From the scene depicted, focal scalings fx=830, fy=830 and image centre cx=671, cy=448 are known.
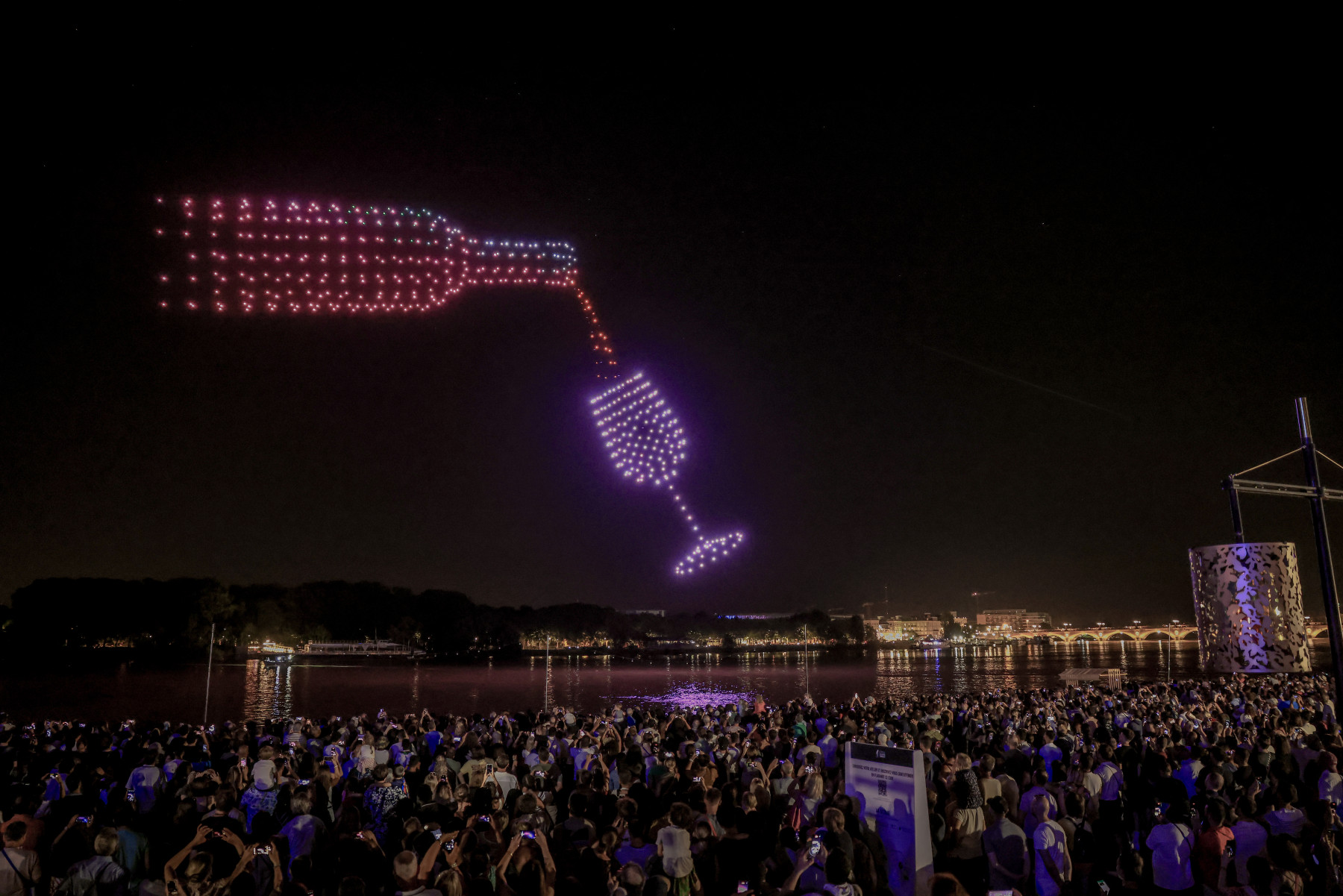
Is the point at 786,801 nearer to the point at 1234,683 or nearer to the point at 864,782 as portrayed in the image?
the point at 864,782

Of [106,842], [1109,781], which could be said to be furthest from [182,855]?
[1109,781]

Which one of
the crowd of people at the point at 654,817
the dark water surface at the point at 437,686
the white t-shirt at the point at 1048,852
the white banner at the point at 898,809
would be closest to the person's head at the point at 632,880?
the crowd of people at the point at 654,817

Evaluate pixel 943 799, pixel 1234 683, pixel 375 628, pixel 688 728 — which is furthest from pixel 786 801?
pixel 375 628

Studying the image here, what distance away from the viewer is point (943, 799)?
799cm

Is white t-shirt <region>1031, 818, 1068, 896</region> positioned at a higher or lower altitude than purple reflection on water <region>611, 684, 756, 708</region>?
higher

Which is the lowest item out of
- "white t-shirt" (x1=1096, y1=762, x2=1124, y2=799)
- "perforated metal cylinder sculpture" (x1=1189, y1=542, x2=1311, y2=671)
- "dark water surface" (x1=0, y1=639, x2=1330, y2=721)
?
"dark water surface" (x1=0, y1=639, x2=1330, y2=721)

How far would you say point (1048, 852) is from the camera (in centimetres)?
632

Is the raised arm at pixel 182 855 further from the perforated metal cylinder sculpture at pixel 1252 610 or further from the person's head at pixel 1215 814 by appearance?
the perforated metal cylinder sculpture at pixel 1252 610

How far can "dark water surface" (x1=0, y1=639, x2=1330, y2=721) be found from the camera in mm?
49094

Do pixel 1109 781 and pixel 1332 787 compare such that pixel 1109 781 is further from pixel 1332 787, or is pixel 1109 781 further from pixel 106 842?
pixel 106 842

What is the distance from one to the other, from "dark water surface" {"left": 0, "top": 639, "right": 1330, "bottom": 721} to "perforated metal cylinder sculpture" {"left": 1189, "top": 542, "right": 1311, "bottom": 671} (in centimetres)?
2151

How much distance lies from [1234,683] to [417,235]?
29.1 metres

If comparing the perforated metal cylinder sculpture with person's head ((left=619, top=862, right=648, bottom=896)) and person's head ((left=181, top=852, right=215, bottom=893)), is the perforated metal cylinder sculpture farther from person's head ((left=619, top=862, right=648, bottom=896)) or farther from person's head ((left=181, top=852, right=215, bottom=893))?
person's head ((left=181, top=852, right=215, bottom=893))

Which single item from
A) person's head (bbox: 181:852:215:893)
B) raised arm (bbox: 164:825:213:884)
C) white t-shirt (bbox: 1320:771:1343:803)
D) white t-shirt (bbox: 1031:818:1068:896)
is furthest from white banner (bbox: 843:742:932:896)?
raised arm (bbox: 164:825:213:884)
